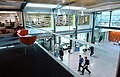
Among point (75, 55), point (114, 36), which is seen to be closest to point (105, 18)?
point (114, 36)

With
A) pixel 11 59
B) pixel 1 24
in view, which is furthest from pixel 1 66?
pixel 1 24

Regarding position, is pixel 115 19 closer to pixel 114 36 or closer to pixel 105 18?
pixel 105 18

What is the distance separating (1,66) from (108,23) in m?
12.1

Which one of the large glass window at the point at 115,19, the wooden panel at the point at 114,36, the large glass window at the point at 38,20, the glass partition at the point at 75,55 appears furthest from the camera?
the wooden panel at the point at 114,36

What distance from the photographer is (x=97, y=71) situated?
7191 mm

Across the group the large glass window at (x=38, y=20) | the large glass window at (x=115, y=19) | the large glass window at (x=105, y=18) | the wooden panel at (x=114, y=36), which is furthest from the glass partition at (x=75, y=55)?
the wooden panel at (x=114, y=36)

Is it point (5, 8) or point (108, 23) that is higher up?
point (5, 8)

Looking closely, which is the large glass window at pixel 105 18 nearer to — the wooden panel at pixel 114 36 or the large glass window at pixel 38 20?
the wooden panel at pixel 114 36

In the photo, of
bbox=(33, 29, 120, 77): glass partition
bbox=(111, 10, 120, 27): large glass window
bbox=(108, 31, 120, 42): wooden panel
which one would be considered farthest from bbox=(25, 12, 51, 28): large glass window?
bbox=(108, 31, 120, 42): wooden panel

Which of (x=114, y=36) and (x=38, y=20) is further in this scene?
(x=114, y=36)

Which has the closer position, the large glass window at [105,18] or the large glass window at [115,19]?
the large glass window at [115,19]

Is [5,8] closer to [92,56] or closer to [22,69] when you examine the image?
[22,69]

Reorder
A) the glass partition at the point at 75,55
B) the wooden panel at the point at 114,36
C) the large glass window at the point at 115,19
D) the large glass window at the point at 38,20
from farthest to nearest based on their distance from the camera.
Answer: the wooden panel at the point at 114,36
the large glass window at the point at 115,19
the large glass window at the point at 38,20
the glass partition at the point at 75,55

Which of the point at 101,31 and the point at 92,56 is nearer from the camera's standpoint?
the point at 92,56
